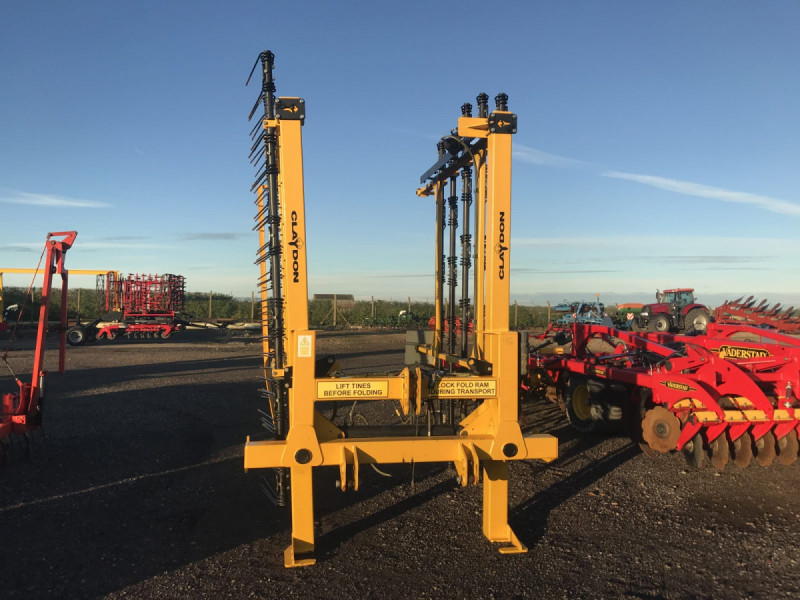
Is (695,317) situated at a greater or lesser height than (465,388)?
greater

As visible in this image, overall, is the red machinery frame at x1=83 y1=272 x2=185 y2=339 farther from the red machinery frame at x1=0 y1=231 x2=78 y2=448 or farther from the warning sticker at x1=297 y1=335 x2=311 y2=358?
the warning sticker at x1=297 y1=335 x2=311 y2=358

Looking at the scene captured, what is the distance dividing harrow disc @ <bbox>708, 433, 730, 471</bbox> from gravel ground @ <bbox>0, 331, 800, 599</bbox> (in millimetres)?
168

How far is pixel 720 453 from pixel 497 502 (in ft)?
10.6

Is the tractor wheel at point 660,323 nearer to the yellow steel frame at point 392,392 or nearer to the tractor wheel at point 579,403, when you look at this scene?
the tractor wheel at point 579,403

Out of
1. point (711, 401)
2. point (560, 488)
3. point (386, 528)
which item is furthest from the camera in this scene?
point (711, 401)

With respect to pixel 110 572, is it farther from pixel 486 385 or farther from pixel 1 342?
pixel 1 342

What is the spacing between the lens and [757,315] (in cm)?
2270

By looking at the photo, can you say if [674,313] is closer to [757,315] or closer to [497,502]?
[757,315]

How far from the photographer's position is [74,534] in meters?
4.51

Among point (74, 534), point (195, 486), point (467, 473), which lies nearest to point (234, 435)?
point (195, 486)

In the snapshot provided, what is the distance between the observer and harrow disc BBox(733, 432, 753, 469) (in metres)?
6.26

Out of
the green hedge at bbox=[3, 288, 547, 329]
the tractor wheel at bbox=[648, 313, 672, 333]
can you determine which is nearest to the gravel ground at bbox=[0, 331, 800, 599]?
the tractor wheel at bbox=[648, 313, 672, 333]

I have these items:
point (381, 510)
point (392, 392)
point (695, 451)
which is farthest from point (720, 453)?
point (392, 392)

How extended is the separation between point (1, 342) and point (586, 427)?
2353cm
